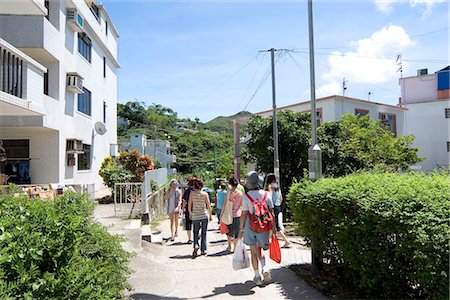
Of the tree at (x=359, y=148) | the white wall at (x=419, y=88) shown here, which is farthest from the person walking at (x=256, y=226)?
the white wall at (x=419, y=88)

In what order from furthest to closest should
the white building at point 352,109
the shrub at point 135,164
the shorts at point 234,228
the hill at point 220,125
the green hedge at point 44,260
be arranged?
the hill at point 220,125
the white building at point 352,109
the shrub at point 135,164
the shorts at point 234,228
the green hedge at point 44,260

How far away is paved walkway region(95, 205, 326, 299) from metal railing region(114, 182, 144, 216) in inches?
175

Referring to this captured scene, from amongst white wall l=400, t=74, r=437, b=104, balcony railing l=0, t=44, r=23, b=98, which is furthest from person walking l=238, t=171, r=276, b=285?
white wall l=400, t=74, r=437, b=104

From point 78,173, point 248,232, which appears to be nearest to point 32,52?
point 78,173

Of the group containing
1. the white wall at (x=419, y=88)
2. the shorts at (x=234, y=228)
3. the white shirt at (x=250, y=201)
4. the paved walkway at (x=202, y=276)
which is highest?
the white wall at (x=419, y=88)

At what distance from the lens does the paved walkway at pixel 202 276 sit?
554cm

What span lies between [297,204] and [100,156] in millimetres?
16419

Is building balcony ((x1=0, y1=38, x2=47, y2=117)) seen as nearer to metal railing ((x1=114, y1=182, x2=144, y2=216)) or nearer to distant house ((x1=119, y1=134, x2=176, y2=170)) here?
metal railing ((x1=114, y1=182, x2=144, y2=216))

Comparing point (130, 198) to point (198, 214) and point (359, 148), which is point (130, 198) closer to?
point (198, 214)

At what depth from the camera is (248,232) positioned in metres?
6.05

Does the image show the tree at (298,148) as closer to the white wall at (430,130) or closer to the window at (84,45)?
the window at (84,45)

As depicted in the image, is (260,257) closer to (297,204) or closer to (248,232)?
(248,232)

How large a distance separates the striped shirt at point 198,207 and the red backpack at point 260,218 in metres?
2.44

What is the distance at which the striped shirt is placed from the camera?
8273 mm
